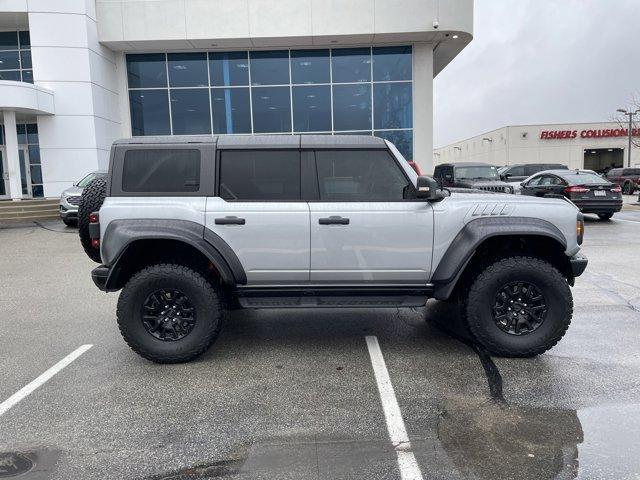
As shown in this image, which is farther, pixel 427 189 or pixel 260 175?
pixel 260 175

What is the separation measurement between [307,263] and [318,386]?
1.04 metres

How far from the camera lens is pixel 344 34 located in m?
20.0

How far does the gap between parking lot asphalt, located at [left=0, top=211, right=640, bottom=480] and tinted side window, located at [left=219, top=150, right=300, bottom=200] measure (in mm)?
1512

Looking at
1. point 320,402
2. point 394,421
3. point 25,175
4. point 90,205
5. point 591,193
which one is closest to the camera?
point 394,421

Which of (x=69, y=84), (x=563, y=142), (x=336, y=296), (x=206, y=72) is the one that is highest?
(x=206, y=72)

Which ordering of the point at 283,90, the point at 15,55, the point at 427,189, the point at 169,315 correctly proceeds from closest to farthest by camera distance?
the point at 427,189, the point at 169,315, the point at 283,90, the point at 15,55

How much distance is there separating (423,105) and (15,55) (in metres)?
18.3

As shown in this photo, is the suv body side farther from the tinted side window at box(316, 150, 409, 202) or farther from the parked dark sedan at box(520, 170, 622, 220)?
the parked dark sedan at box(520, 170, 622, 220)

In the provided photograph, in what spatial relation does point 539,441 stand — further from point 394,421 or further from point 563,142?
point 563,142

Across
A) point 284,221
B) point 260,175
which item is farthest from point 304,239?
point 260,175

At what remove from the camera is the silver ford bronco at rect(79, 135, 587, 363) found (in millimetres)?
4238

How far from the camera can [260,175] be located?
4.39 m

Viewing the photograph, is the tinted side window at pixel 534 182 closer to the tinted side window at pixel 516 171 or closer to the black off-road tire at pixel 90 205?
the tinted side window at pixel 516 171

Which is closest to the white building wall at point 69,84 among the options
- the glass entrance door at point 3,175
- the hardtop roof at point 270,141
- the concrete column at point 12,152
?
the concrete column at point 12,152
